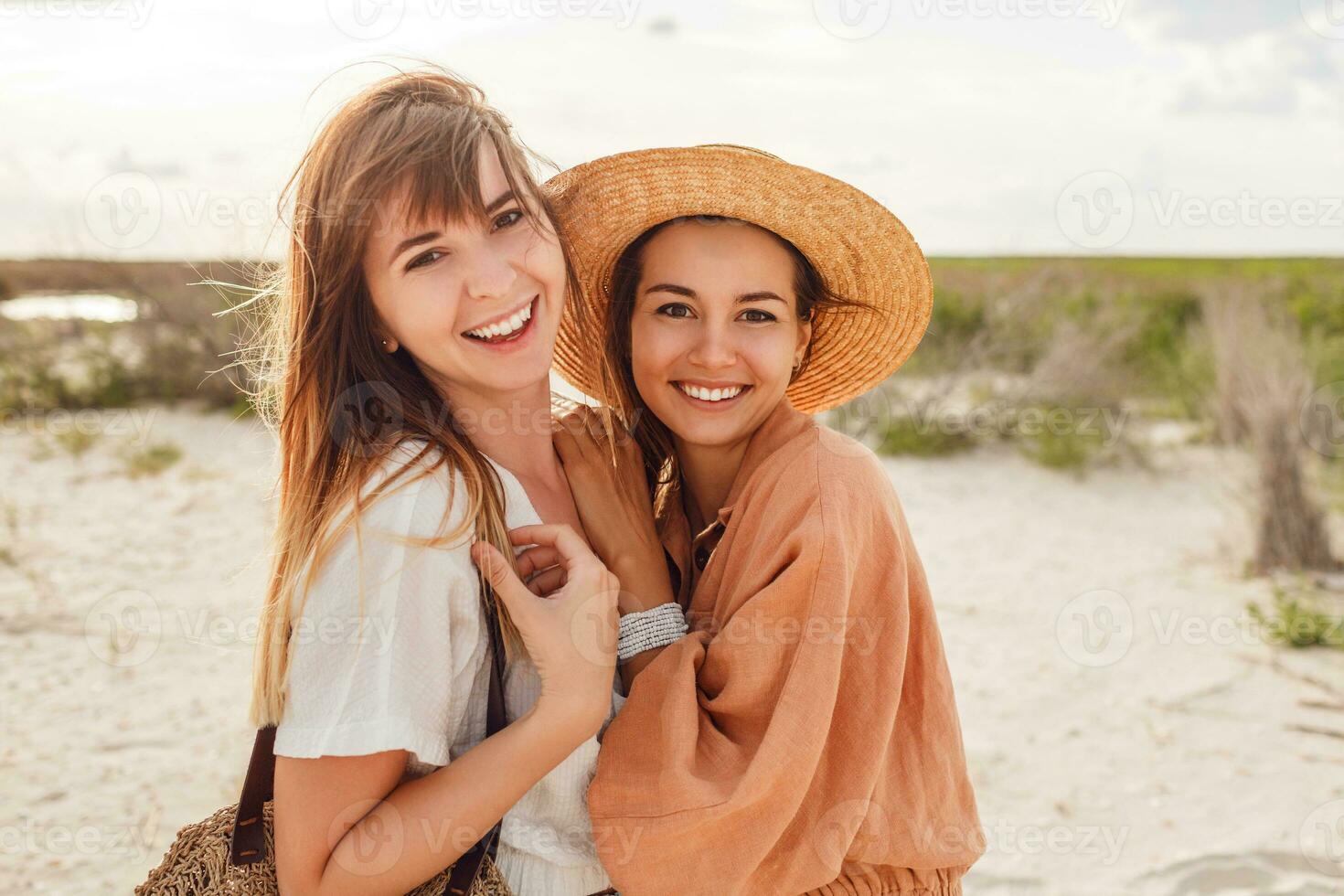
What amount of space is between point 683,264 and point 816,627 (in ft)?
3.38

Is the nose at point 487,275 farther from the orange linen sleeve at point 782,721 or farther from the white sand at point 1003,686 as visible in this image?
the white sand at point 1003,686

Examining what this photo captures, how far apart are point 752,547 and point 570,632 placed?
0.45 metres

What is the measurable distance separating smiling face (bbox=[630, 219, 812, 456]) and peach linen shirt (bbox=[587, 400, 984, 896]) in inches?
11.2

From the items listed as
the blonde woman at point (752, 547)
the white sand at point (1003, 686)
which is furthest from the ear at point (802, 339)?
the white sand at point (1003, 686)

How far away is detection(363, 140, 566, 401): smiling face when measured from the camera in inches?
80.2

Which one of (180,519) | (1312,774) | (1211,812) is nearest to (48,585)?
(180,519)

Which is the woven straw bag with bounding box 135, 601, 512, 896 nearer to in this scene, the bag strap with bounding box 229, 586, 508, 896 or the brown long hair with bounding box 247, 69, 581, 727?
the bag strap with bounding box 229, 586, 508, 896

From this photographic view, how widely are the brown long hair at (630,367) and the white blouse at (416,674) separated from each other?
93 centimetres

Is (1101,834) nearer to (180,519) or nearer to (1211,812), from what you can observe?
(1211,812)

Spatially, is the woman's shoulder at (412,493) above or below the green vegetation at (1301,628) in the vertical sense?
above

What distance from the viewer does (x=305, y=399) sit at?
2098 mm

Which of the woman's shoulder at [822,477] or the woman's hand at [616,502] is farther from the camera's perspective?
the woman's hand at [616,502]

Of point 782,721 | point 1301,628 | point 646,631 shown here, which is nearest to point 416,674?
point 646,631

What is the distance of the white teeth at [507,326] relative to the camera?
215 centimetres
